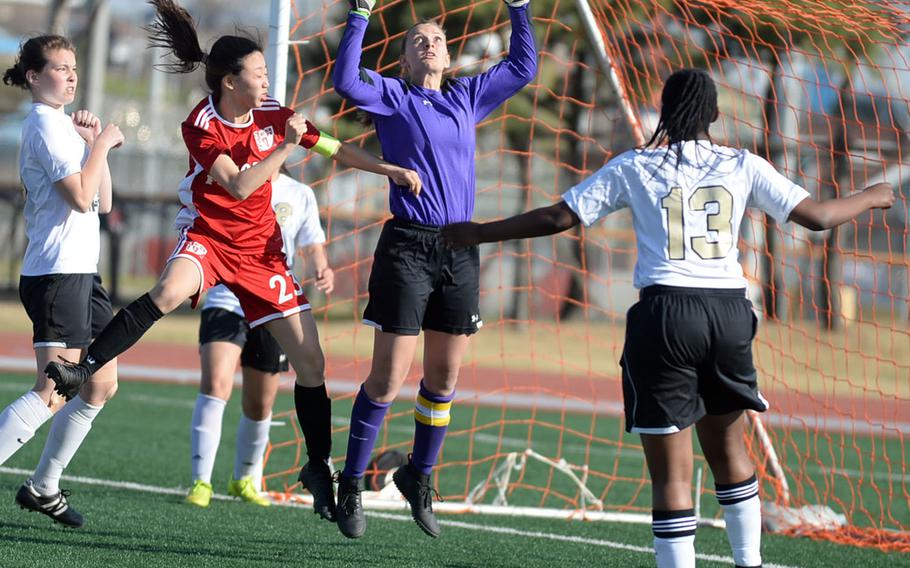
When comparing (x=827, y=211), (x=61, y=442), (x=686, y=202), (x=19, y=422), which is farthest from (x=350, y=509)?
(x=827, y=211)

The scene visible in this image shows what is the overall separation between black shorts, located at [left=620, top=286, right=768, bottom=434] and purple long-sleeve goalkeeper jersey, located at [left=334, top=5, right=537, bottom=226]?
1322 millimetres

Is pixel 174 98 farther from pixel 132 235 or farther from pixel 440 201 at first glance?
pixel 440 201

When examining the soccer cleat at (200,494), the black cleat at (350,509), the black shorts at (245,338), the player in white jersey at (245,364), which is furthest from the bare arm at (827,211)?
the soccer cleat at (200,494)

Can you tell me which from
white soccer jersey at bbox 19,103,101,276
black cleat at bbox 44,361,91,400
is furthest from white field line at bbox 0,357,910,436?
black cleat at bbox 44,361,91,400

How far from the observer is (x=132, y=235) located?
1071 inches

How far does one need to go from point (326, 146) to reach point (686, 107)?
5.48 feet

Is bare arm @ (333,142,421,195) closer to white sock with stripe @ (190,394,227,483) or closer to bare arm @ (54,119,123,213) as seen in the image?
bare arm @ (54,119,123,213)

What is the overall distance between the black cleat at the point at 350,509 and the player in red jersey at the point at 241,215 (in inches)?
2.1

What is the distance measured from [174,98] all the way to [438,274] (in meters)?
52.6

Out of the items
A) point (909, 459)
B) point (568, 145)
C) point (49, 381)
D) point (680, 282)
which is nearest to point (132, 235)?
point (568, 145)

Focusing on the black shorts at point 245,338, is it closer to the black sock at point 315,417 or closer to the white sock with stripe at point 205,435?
the white sock with stripe at point 205,435

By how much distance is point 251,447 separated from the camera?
666 centimetres

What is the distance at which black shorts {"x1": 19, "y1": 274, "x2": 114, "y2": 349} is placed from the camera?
→ 4.95m

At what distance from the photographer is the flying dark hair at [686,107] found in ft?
13.6
